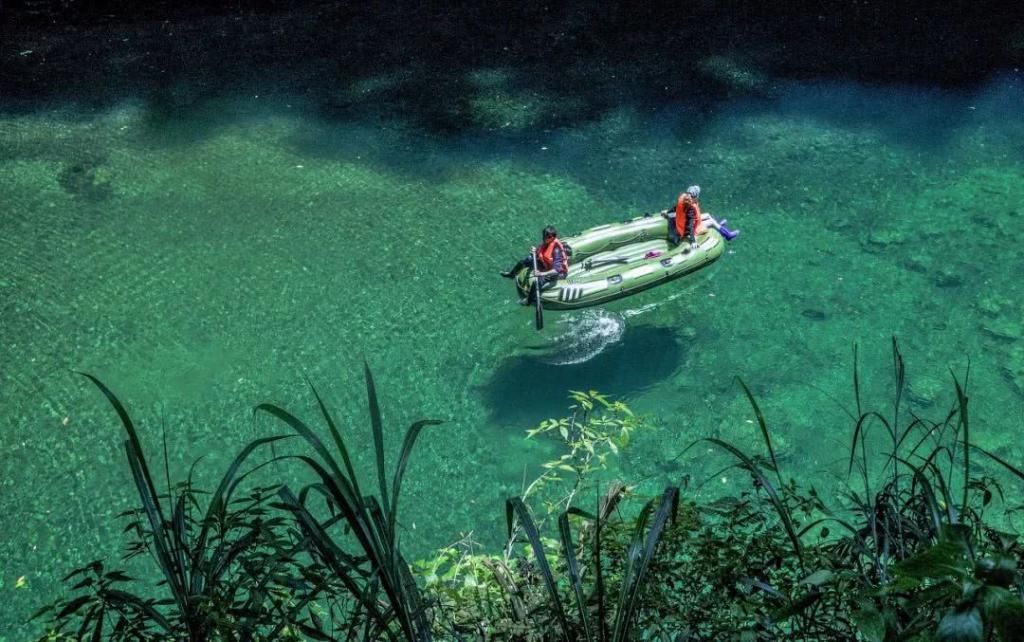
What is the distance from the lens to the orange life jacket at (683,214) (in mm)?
7016

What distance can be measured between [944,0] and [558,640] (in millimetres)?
10655

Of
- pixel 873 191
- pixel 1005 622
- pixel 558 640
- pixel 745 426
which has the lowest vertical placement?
pixel 745 426

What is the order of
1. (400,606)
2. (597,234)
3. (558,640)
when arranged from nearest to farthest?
(400,606)
(558,640)
(597,234)

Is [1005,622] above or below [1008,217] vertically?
above

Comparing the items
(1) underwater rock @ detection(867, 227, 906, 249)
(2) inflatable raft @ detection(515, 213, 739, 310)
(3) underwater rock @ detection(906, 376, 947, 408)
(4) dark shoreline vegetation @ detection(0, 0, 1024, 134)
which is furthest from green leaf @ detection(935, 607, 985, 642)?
(4) dark shoreline vegetation @ detection(0, 0, 1024, 134)

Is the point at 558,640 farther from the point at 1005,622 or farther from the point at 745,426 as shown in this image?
the point at 745,426

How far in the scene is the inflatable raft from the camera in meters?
6.69

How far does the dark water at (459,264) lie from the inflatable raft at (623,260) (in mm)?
227

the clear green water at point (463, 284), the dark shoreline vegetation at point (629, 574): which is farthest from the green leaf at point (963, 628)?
the clear green water at point (463, 284)

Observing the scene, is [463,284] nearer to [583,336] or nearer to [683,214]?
[583,336]

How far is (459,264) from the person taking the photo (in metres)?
7.43

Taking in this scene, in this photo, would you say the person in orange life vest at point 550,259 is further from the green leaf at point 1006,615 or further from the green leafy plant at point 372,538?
the green leaf at point 1006,615

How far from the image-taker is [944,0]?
10680mm

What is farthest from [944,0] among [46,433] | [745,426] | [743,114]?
[46,433]
